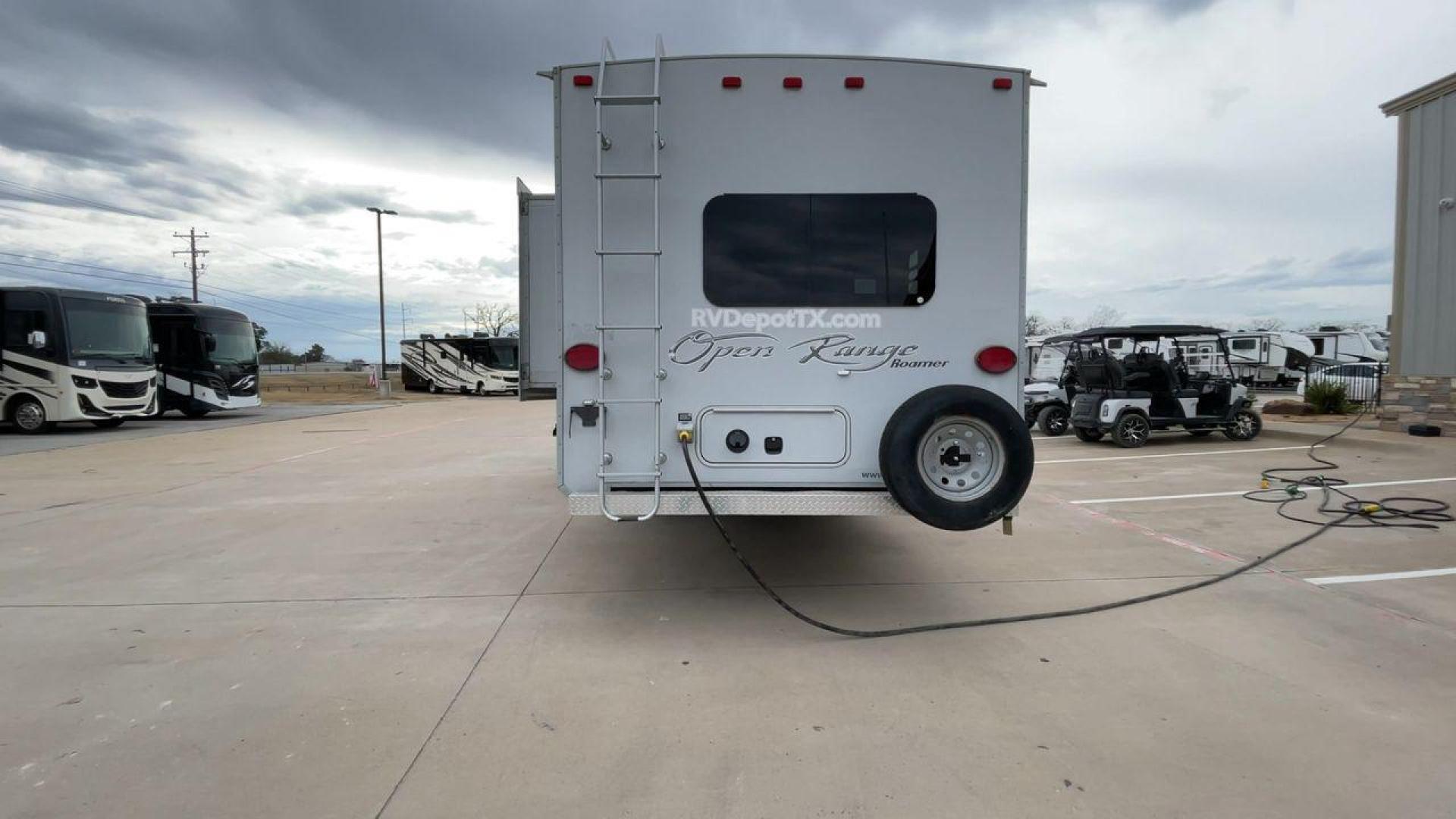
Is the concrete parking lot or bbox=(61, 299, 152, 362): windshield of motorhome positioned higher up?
bbox=(61, 299, 152, 362): windshield of motorhome

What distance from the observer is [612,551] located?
5770 mm

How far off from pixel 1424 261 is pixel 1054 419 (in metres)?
6.16

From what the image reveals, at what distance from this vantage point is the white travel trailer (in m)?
26.8

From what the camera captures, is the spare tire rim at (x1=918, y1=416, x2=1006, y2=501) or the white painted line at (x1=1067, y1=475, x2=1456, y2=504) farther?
the white painted line at (x1=1067, y1=475, x2=1456, y2=504)

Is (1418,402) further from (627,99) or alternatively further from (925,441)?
(627,99)

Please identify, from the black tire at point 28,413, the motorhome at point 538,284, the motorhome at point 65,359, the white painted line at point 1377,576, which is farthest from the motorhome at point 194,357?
the white painted line at point 1377,576

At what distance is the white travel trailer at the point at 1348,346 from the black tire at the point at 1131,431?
803 inches

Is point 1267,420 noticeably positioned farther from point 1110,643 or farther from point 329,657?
point 329,657

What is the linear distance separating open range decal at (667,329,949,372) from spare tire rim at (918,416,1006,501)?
393 millimetres

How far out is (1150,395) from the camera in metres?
12.1

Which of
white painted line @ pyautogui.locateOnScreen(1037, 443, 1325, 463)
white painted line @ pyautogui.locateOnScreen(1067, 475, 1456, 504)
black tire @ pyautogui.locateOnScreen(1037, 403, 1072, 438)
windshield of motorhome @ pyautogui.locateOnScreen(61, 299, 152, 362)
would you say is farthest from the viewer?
windshield of motorhome @ pyautogui.locateOnScreen(61, 299, 152, 362)

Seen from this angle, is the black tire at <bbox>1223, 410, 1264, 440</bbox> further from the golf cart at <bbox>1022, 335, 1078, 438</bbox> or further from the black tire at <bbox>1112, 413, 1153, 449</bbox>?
the golf cart at <bbox>1022, 335, 1078, 438</bbox>

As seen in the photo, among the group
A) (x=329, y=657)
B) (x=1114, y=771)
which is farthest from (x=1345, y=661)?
(x=329, y=657)

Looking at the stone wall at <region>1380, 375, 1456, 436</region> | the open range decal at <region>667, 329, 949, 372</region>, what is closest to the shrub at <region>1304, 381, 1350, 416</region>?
the stone wall at <region>1380, 375, 1456, 436</region>
